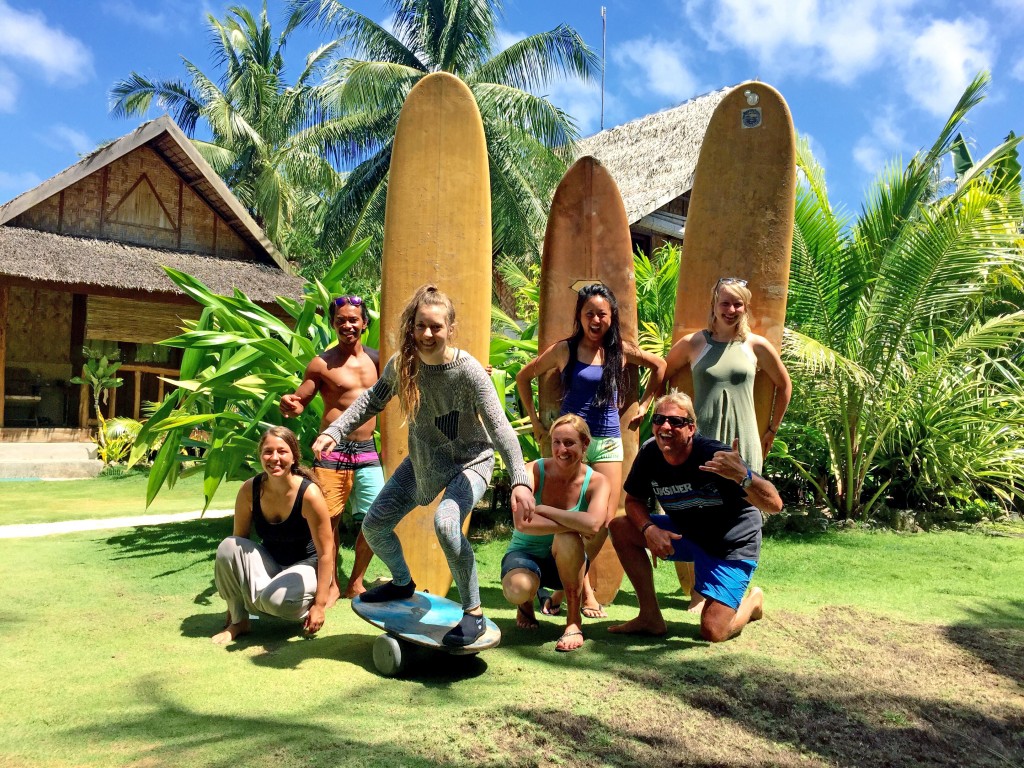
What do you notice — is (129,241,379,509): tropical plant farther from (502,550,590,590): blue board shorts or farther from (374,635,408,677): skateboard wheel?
(374,635,408,677): skateboard wheel

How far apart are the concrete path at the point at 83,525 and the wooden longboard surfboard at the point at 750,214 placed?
392 cm

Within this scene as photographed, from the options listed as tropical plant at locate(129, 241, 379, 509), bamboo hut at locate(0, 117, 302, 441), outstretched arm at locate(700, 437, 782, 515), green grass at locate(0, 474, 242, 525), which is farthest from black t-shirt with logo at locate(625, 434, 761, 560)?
bamboo hut at locate(0, 117, 302, 441)

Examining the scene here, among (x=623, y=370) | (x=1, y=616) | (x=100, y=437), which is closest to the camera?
(x=1, y=616)

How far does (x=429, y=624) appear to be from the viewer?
3.06 meters

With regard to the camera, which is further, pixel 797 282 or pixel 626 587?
pixel 797 282

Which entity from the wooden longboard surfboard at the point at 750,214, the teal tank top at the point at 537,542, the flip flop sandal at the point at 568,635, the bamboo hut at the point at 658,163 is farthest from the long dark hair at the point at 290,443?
the bamboo hut at the point at 658,163

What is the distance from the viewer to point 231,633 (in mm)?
3527

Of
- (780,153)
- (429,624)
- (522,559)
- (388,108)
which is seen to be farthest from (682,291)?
(388,108)

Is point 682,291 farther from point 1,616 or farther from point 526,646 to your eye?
point 1,616

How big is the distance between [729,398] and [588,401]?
0.66 m

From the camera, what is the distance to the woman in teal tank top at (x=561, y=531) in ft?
10.9

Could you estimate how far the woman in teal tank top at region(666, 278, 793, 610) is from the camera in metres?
3.88

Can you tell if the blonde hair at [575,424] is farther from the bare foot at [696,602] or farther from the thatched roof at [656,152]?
the thatched roof at [656,152]

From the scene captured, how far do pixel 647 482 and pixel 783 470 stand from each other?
14.6 ft
